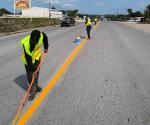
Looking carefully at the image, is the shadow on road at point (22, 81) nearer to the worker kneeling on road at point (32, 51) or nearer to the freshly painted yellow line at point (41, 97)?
the freshly painted yellow line at point (41, 97)

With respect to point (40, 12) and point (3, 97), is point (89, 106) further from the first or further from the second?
point (40, 12)

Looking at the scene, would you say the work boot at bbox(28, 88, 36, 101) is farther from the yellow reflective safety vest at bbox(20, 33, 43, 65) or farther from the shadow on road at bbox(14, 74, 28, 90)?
the shadow on road at bbox(14, 74, 28, 90)

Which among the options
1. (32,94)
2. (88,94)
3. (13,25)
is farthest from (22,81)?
(13,25)

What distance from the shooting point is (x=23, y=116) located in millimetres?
6004

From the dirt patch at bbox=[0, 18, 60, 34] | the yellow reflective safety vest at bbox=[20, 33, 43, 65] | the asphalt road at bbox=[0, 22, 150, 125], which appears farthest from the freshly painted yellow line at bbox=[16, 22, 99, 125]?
the dirt patch at bbox=[0, 18, 60, 34]

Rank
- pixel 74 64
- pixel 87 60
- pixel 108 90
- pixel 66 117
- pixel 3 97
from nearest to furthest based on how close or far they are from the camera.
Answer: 1. pixel 66 117
2. pixel 3 97
3. pixel 108 90
4. pixel 74 64
5. pixel 87 60

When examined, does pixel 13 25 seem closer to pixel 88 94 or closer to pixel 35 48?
pixel 88 94

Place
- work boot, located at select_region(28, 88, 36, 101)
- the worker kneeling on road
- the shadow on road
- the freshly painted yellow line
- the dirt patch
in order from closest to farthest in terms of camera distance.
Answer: the freshly painted yellow line → the worker kneeling on road → work boot, located at select_region(28, 88, 36, 101) → the shadow on road → the dirt patch

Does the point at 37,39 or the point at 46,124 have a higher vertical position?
the point at 37,39

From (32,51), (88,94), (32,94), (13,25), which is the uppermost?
(32,51)

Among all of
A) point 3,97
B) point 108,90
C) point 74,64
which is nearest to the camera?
point 3,97

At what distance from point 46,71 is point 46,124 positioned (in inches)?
200

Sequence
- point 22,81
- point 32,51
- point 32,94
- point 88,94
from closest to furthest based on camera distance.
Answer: point 32,51, point 32,94, point 88,94, point 22,81

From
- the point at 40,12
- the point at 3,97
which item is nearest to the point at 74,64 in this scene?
the point at 3,97
